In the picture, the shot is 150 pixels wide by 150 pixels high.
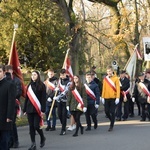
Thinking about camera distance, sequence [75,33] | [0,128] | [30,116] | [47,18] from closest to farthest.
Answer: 1. [0,128]
2. [30,116]
3. [75,33]
4. [47,18]

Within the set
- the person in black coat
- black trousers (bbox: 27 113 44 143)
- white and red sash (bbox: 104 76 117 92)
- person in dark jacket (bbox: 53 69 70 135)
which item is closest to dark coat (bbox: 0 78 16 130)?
black trousers (bbox: 27 113 44 143)

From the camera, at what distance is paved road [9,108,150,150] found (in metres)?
10.2

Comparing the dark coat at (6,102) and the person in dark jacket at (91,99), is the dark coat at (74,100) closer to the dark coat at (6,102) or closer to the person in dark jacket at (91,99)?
the person in dark jacket at (91,99)

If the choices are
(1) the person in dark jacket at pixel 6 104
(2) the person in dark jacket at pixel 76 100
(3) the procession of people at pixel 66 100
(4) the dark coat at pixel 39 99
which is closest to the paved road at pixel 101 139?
(3) the procession of people at pixel 66 100

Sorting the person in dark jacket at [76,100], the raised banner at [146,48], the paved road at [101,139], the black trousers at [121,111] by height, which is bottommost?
the paved road at [101,139]

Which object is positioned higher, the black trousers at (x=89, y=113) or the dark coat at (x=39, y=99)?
the dark coat at (x=39, y=99)

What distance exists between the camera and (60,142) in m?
11.0

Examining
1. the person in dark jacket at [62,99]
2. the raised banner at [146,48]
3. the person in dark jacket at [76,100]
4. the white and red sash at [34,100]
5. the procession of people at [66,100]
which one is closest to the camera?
the white and red sash at [34,100]

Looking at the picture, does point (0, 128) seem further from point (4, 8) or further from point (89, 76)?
point (4, 8)

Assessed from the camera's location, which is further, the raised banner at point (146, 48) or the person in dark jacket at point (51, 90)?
the raised banner at point (146, 48)

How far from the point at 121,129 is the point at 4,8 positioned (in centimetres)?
1783

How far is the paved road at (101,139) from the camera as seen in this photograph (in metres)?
10.2

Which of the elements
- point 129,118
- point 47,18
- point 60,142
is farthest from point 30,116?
point 47,18

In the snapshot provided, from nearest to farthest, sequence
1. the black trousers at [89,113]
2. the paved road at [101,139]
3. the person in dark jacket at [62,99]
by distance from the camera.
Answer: the paved road at [101,139], the person in dark jacket at [62,99], the black trousers at [89,113]
